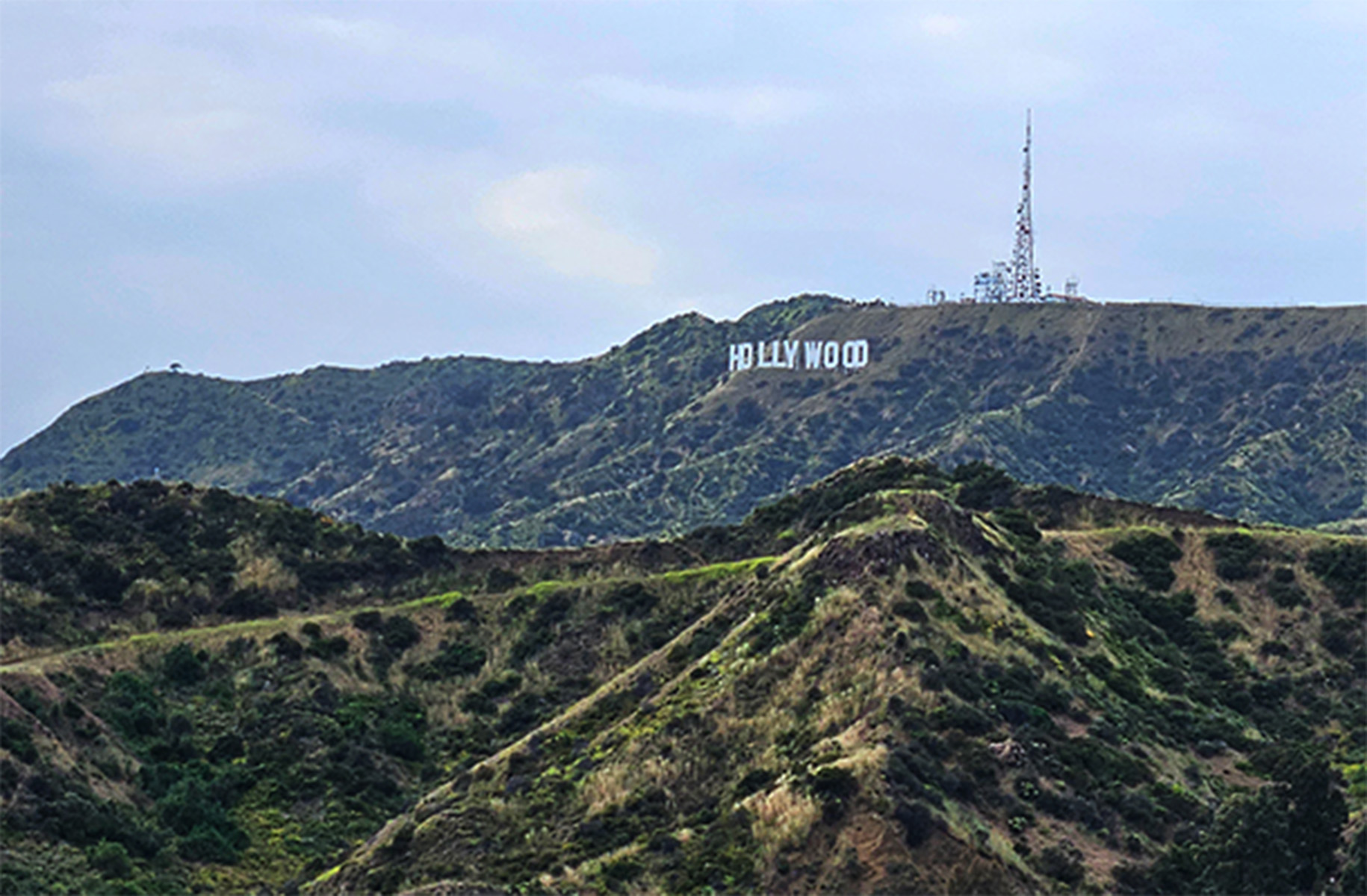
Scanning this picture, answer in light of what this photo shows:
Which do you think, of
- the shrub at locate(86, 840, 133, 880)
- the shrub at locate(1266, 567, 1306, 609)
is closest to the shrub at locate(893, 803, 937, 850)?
the shrub at locate(86, 840, 133, 880)

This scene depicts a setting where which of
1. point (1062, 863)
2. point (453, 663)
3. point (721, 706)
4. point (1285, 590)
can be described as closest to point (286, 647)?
point (453, 663)

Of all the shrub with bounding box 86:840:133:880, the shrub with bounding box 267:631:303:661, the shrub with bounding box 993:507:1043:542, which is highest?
the shrub with bounding box 993:507:1043:542

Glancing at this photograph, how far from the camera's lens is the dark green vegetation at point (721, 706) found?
2815 inches

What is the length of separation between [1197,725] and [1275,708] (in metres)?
7.88

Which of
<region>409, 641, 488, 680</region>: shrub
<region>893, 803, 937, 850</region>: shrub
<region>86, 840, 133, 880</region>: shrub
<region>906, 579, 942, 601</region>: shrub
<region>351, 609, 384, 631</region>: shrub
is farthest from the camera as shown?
<region>351, 609, 384, 631</region>: shrub

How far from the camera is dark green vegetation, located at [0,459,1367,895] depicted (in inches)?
2815

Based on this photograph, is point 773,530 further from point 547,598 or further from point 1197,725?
point 1197,725

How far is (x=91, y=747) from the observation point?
90.9 m

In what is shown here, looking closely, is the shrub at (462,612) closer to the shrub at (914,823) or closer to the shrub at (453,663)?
the shrub at (453,663)

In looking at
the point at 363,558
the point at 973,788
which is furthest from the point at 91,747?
the point at 973,788

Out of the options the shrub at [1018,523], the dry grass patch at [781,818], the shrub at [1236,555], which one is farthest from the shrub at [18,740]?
the shrub at [1236,555]

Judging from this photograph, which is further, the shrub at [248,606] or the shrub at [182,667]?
the shrub at [248,606]

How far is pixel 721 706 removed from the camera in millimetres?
82125

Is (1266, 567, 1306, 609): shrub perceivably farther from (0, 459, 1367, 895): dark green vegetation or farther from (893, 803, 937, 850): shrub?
(893, 803, 937, 850): shrub
